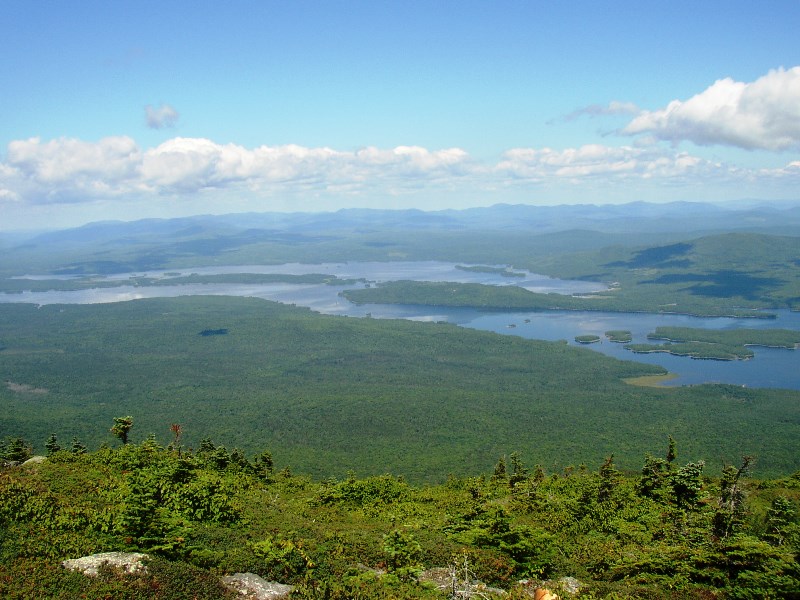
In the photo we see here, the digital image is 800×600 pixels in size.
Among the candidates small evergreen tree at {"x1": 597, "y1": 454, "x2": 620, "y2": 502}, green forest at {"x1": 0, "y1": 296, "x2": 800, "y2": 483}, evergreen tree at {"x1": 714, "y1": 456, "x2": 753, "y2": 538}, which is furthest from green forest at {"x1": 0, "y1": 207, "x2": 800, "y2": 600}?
green forest at {"x1": 0, "y1": 296, "x2": 800, "y2": 483}

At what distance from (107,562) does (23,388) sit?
A: 110578mm

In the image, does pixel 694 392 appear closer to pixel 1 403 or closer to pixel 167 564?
pixel 167 564

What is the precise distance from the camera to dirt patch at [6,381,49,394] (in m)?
106

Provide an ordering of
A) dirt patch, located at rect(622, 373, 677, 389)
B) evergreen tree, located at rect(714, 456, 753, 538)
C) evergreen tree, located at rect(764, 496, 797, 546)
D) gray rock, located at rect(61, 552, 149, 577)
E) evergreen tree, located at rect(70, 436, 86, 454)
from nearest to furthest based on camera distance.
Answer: gray rock, located at rect(61, 552, 149, 577), evergreen tree, located at rect(764, 496, 797, 546), evergreen tree, located at rect(714, 456, 753, 538), evergreen tree, located at rect(70, 436, 86, 454), dirt patch, located at rect(622, 373, 677, 389)

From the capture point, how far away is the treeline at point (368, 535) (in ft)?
60.2

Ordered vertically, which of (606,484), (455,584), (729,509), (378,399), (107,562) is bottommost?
(378,399)

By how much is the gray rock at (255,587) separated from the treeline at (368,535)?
14.2 inches

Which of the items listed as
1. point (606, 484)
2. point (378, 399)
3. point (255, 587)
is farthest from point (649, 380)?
point (255, 587)

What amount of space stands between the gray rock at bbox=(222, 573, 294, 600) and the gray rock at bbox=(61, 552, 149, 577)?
294 centimetres

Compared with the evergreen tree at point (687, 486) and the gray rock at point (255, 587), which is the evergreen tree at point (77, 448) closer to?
the gray rock at point (255, 587)

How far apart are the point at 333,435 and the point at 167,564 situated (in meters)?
60.1

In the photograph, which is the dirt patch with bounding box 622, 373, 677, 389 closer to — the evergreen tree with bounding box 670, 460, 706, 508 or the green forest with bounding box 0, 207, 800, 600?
the green forest with bounding box 0, 207, 800, 600

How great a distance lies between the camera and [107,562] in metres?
18.7

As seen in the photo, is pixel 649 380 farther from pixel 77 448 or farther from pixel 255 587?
pixel 255 587
